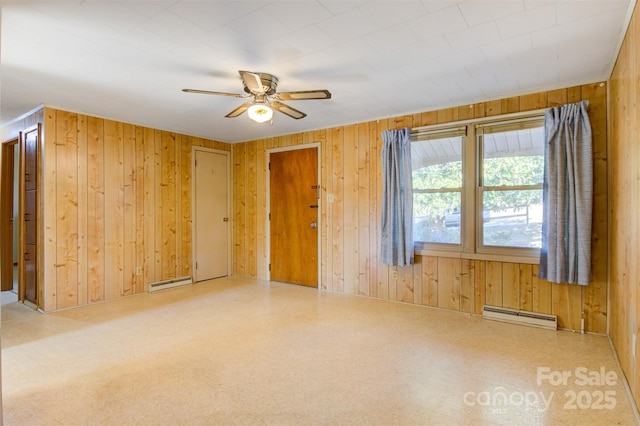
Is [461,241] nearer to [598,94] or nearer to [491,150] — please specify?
[491,150]

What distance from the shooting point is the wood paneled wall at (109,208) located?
3.77 meters

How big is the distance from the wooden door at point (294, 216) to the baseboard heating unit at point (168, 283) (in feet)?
4.24

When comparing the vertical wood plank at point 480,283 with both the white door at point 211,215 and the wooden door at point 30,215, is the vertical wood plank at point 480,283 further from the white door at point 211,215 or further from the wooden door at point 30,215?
the wooden door at point 30,215

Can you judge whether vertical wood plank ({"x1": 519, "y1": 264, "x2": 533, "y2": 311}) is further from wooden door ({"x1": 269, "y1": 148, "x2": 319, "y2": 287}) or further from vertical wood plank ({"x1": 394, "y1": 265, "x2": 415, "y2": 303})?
wooden door ({"x1": 269, "y1": 148, "x2": 319, "y2": 287})

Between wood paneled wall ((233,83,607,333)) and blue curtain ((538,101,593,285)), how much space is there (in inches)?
5.6

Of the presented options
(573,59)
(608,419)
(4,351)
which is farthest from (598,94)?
(4,351)

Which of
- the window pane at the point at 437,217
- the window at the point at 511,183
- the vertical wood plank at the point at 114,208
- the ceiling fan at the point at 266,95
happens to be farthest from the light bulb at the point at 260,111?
the vertical wood plank at the point at 114,208

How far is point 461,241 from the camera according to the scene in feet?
12.2

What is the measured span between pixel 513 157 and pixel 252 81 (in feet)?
8.84

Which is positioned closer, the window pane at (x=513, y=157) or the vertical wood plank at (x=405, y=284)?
the window pane at (x=513, y=157)

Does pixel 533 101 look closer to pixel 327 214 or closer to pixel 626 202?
pixel 626 202

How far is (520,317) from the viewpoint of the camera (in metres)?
3.30

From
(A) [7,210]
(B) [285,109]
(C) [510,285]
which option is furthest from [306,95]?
(A) [7,210]

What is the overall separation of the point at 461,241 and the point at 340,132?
83.2 inches
